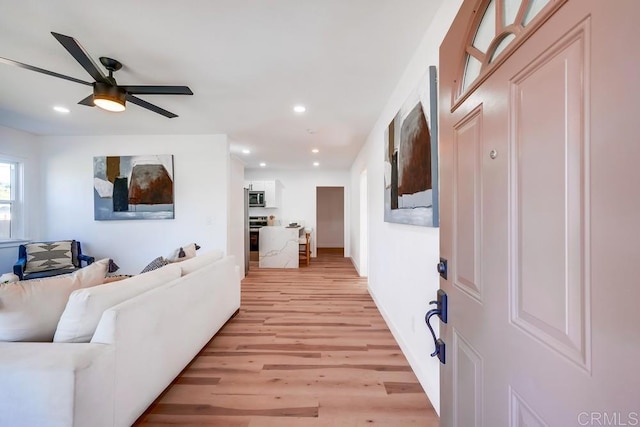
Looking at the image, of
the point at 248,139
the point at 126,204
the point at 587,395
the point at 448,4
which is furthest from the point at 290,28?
the point at 126,204

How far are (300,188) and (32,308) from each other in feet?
19.6

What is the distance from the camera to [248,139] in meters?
4.09

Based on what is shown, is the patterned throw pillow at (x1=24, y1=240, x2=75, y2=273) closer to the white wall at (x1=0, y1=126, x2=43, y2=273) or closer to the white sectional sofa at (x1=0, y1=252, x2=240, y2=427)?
the white wall at (x1=0, y1=126, x2=43, y2=273)

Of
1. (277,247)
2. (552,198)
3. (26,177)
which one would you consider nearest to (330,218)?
(277,247)

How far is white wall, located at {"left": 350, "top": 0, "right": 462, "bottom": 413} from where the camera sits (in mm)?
1596

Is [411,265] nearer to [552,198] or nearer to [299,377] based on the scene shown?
[299,377]

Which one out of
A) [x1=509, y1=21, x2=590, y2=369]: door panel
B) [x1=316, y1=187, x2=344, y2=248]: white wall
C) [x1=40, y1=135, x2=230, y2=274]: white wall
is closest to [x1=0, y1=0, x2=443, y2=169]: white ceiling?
[x1=40, y1=135, x2=230, y2=274]: white wall

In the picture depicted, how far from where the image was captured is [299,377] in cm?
193

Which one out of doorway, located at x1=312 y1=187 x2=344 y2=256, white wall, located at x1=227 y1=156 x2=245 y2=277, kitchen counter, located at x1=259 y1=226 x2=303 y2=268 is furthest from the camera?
doorway, located at x1=312 y1=187 x2=344 y2=256

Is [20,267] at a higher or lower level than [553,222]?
lower

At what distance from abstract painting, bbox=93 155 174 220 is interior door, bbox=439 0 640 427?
A: 4108 millimetres

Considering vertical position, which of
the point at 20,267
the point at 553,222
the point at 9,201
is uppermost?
the point at 9,201

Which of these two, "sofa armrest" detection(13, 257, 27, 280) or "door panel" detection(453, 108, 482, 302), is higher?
"door panel" detection(453, 108, 482, 302)

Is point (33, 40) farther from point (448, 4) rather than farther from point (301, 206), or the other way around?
point (301, 206)
